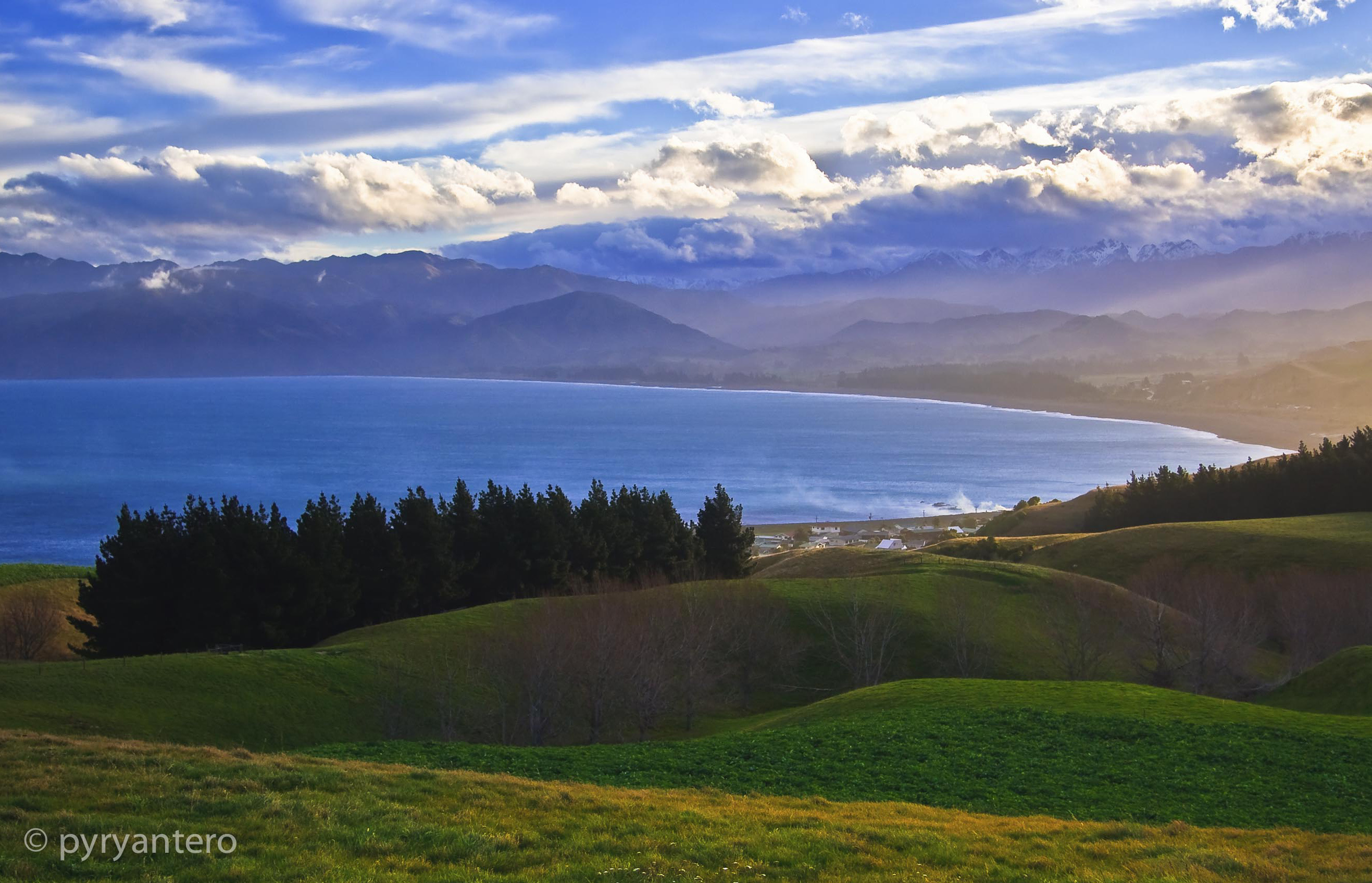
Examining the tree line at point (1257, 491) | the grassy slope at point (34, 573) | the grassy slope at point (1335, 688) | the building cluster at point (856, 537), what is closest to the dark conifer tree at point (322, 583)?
the grassy slope at point (34, 573)

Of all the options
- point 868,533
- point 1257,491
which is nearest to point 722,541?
point 1257,491

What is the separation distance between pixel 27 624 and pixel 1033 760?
161ft

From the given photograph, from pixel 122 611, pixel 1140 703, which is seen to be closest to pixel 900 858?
pixel 1140 703

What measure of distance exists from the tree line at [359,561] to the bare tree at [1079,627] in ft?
80.3

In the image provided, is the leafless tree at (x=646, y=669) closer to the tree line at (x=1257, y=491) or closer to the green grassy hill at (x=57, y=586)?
the green grassy hill at (x=57, y=586)

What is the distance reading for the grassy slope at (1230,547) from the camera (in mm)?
63688

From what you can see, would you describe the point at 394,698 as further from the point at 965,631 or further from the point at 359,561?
the point at 965,631

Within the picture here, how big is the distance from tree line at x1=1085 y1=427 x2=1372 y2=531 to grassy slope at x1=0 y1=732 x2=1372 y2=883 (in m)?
82.2

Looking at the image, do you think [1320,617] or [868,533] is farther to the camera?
[868,533]

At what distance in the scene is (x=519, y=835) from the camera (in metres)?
14.0

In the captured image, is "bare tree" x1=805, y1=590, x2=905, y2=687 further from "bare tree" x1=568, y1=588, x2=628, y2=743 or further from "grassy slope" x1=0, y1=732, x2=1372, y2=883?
"grassy slope" x1=0, y1=732, x2=1372, y2=883

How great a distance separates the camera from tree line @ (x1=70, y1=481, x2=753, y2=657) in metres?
47.5

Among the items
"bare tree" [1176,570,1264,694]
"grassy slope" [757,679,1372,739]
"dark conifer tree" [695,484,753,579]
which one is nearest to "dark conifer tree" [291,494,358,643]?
"grassy slope" [757,679,1372,739]

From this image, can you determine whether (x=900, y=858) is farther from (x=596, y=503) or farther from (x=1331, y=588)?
(x=596, y=503)
